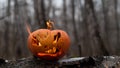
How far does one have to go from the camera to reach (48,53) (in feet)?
9.37

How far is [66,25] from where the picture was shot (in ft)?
93.9

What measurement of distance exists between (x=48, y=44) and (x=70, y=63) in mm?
276

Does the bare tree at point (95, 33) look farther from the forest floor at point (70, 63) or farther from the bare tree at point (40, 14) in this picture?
the forest floor at point (70, 63)

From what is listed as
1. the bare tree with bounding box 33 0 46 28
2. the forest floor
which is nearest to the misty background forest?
the bare tree with bounding box 33 0 46 28

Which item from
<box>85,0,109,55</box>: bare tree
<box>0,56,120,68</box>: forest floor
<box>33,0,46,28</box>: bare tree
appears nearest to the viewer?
<box>0,56,120,68</box>: forest floor

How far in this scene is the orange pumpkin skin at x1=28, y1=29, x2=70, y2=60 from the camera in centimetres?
287

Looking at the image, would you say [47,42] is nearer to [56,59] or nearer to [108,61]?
[56,59]

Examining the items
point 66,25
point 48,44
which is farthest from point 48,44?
point 66,25

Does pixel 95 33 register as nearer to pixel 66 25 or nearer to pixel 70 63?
pixel 70 63

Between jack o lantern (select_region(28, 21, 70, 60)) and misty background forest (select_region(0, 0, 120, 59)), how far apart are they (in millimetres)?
2212

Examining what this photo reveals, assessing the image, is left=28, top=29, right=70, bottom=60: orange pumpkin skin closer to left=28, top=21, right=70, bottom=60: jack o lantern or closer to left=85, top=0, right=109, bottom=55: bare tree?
left=28, top=21, right=70, bottom=60: jack o lantern

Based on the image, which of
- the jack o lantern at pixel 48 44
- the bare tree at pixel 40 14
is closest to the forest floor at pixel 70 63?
the jack o lantern at pixel 48 44

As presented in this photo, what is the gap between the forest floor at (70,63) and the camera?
2770 mm

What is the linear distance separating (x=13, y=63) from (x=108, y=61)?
0.89 metres
